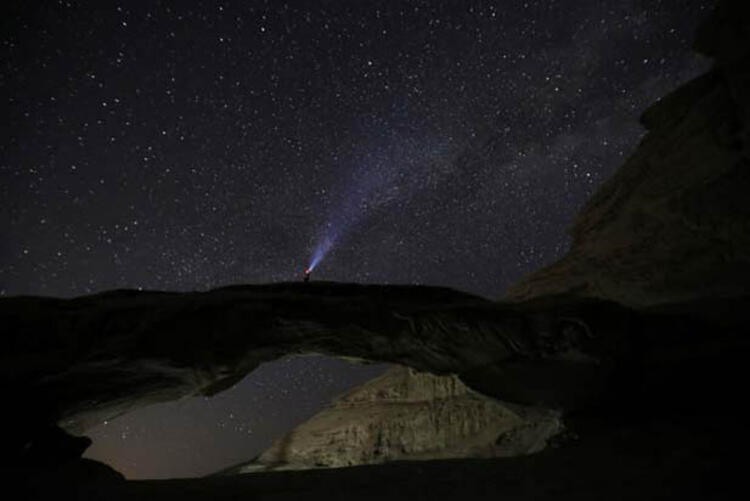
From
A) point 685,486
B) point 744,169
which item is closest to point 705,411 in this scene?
point 685,486

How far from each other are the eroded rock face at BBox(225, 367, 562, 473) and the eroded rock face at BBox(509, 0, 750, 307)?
5.48 m

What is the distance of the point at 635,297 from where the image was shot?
15047 millimetres

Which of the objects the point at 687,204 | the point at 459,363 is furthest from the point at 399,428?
the point at 687,204

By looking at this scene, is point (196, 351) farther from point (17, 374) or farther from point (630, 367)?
point (630, 367)

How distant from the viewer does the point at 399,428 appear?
21.1 metres

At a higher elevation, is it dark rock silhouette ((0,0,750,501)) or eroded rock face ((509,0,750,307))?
eroded rock face ((509,0,750,307))

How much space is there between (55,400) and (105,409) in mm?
1218

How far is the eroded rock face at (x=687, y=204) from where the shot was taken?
13.2 metres

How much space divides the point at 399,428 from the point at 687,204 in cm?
1472

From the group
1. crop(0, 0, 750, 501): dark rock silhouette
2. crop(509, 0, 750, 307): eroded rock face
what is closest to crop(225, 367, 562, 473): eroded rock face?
crop(509, 0, 750, 307): eroded rock face

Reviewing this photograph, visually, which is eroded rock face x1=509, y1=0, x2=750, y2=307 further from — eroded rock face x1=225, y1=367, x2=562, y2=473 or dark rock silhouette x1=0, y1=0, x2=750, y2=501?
eroded rock face x1=225, y1=367, x2=562, y2=473

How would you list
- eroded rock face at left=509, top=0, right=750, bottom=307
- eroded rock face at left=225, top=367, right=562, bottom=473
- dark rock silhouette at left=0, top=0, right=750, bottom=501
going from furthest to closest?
eroded rock face at left=225, top=367, right=562, bottom=473 → eroded rock face at left=509, top=0, right=750, bottom=307 → dark rock silhouette at left=0, top=0, right=750, bottom=501

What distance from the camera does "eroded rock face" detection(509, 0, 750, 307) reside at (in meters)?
13.2

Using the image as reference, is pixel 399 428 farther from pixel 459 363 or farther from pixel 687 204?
pixel 687 204
